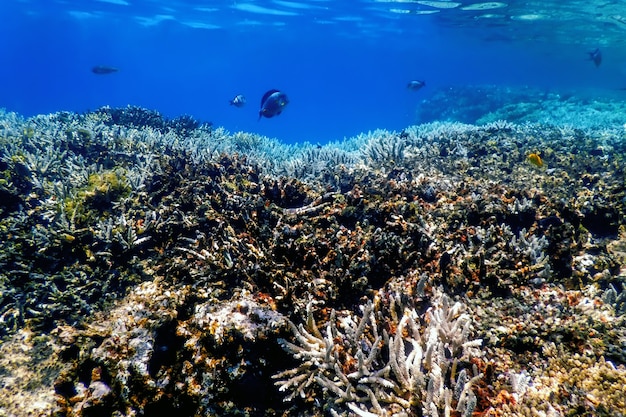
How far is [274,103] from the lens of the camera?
7.29m

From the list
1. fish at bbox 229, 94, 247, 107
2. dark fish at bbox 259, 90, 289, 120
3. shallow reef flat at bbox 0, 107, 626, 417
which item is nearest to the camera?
shallow reef flat at bbox 0, 107, 626, 417

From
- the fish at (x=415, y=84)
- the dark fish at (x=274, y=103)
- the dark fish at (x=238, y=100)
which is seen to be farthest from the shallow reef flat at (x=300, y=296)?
the fish at (x=415, y=84)

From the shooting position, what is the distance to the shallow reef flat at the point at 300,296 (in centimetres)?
226

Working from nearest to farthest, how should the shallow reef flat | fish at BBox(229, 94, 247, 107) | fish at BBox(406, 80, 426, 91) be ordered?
the shallow reef flat
fish at BBox(229, 94, 247, 107)
fish at BBox(406, 80, 426, 91)

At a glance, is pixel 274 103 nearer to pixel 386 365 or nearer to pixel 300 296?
pixel 300 296

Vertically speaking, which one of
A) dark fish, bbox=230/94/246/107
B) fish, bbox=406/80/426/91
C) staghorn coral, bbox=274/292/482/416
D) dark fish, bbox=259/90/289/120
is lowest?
staghorn coral, bbox=274/292/482/416

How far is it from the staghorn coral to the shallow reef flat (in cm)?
1

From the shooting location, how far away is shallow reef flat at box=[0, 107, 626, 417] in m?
2.26

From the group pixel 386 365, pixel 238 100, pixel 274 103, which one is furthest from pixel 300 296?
pixel 238 100

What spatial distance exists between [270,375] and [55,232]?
2.87 meters

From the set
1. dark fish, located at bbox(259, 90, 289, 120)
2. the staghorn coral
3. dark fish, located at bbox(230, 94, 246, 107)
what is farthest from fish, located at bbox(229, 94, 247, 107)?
the staghorn coral

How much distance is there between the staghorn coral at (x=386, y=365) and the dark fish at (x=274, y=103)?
560 cm

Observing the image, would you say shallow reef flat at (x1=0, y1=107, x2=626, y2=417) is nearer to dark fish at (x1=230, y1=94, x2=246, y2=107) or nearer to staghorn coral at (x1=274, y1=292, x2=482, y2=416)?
staghorn coral at (x1=274, y1=292, x2=482, y2=416)

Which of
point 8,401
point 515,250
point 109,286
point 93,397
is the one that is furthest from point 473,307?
point 8,401
